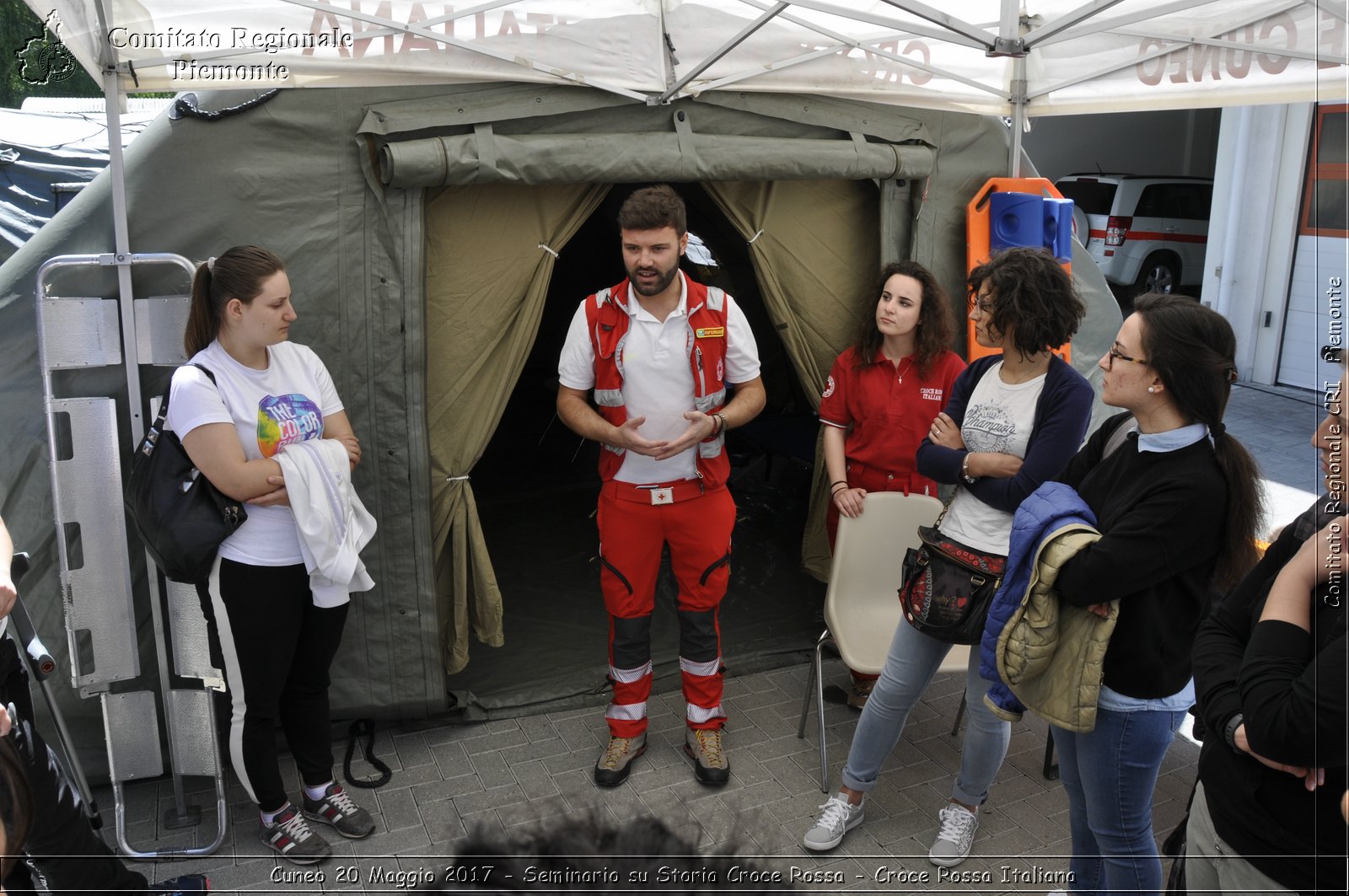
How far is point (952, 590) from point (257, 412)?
2.04 m

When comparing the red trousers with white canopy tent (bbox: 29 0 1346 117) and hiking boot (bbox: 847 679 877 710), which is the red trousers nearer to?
hiking boot (bbox: 847 679 877 710)

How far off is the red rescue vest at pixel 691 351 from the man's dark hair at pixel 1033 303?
36.2 inches

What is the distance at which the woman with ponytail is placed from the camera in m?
2.84

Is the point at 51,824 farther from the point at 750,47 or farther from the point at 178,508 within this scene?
the point at 750,47

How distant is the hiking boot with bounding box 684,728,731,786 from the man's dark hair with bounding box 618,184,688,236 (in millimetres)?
1755

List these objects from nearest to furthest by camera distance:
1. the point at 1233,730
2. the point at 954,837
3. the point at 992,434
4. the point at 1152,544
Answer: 1. the point at 1233,730
2. the point at 1152,544
3. the point at 992,434
4. the point at 954,837

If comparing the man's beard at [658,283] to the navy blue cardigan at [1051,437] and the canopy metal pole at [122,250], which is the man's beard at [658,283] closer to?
the navy blue cardigan at [1051,437]

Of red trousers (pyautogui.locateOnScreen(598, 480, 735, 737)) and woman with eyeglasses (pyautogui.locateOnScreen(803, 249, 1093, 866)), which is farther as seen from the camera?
red trousers (pyautogui.locateOnScreen(598, 480, 735, 737))

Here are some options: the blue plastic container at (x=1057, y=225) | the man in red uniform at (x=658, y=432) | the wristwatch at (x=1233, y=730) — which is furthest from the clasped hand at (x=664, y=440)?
the wristwatch at (x=1233, y=730)

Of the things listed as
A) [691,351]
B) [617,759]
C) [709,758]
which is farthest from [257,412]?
[709,758]

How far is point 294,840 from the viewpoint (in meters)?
3.16

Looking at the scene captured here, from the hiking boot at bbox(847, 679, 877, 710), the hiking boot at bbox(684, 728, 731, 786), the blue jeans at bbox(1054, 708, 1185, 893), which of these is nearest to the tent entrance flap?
the hiking boot at bbox(847, 679, 877, 710)

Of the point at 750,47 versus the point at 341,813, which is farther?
the point at 750,47

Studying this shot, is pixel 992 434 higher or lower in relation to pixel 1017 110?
lower
